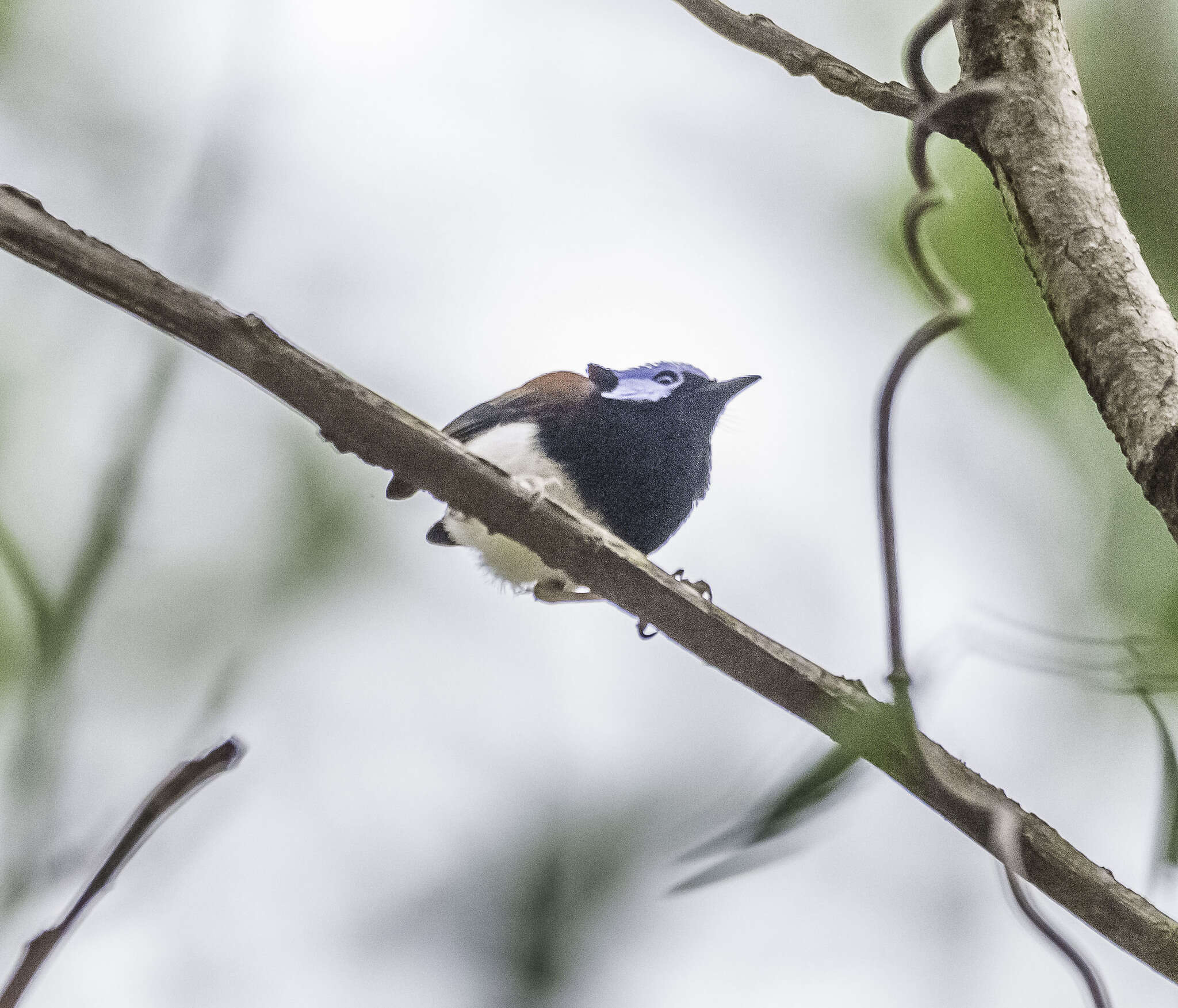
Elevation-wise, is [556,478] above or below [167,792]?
below

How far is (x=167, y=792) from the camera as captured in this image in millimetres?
322

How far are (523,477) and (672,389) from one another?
0.36 m

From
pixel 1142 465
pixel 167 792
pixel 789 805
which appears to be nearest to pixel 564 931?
pixel 789 805

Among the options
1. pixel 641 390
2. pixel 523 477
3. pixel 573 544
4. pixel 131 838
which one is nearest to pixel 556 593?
pixel 523 477

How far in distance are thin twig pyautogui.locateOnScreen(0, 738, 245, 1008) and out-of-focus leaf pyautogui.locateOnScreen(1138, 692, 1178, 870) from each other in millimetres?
547

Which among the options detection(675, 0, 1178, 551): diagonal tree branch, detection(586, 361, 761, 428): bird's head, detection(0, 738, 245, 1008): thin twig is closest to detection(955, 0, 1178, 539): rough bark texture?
detection(675, 0, 1178, 551): diagonal tree branch

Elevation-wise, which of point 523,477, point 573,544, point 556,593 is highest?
point 573,544

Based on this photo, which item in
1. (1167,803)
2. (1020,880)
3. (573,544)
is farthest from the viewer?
(573,544)

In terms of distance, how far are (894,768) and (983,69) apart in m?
0.52

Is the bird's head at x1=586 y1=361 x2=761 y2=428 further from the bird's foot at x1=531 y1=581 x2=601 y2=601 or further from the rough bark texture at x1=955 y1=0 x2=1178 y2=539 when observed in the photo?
the rough bark texture at x1=955 y1=0 x2=1178 y2=539

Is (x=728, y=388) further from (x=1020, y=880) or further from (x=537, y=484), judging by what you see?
(x=1020, y=880)

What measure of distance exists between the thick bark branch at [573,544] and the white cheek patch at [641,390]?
2.35 ft

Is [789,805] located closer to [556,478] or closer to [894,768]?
[894,768]

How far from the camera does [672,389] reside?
149cm
